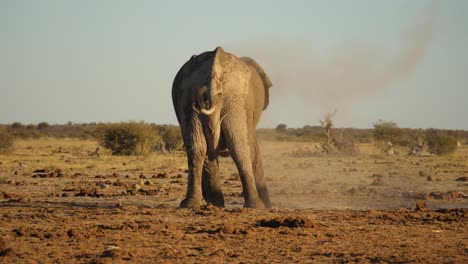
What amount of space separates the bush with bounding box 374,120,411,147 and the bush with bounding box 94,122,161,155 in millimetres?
16481

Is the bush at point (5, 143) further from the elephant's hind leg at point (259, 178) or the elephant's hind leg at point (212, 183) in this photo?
the elephant's hind leg at point (259, 178)

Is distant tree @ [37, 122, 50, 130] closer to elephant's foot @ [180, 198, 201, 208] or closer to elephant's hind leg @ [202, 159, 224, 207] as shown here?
elephant's hind leg @ [202, 159, 224, 207]

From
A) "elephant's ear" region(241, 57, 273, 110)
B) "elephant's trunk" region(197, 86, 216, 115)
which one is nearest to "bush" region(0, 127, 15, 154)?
"elephant's ear" region(241, 57, 273, 110)

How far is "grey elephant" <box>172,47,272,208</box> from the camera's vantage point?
12.3 metres

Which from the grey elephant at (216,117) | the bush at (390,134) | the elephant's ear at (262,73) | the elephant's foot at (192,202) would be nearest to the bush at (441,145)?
the bush at (390,134)

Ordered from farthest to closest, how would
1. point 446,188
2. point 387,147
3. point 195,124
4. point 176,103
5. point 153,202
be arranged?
point 387,147 → point 446,188 → point 153,202 → point 176,103 → point 195,124

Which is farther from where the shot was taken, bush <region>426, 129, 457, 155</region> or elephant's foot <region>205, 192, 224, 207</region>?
bush <region>426, 129, 457, 155</region>

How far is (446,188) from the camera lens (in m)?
18.7

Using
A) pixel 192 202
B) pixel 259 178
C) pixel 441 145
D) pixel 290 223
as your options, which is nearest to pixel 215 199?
pixel 192 202

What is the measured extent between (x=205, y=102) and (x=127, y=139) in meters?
28.7

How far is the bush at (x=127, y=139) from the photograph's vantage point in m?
40.0

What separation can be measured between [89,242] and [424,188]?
12022mm

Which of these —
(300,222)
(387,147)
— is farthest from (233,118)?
(387,147)

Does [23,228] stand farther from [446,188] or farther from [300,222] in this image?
[446,188]
